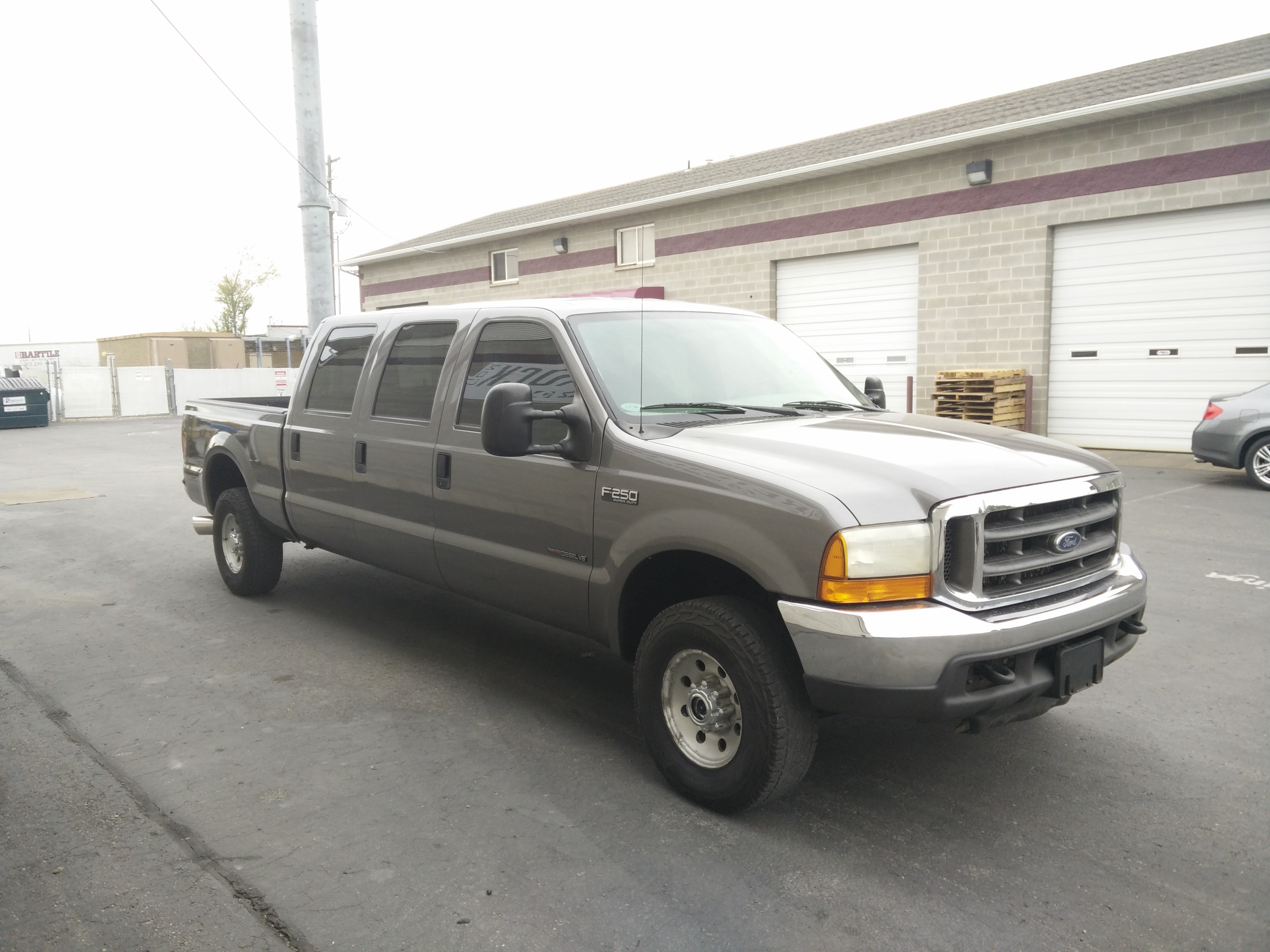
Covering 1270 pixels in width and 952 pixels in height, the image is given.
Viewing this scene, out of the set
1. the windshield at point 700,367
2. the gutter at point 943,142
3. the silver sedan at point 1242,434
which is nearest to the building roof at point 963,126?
the gutter at point 943,142

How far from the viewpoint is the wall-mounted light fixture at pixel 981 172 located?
16.0 metres

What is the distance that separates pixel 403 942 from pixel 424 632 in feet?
11.1

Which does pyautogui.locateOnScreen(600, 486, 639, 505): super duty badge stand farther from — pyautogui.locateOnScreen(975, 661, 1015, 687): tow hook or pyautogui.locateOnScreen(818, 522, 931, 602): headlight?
pyautogui.locateOnScreen(975, 661, 1015, 687): tow hook

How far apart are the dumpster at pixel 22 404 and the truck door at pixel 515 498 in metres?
27.6

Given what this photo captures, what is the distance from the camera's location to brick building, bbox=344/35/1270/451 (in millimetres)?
13930

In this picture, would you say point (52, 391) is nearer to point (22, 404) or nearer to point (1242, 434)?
point (22, 404)

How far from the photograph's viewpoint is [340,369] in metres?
5.92

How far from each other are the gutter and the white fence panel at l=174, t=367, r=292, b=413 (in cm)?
1450

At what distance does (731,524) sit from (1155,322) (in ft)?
44.8

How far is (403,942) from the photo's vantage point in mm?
2863

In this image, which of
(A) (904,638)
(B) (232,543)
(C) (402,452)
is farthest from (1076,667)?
(B) (232,543)

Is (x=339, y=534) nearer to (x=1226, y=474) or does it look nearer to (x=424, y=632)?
(x=424, y=632)

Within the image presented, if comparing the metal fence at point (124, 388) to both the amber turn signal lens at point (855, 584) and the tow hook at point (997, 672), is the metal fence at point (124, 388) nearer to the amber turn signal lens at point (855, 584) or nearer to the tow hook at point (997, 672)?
the amber turn signal lens at point (855, 584)

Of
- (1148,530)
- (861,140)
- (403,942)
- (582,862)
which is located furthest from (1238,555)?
(861,140)
